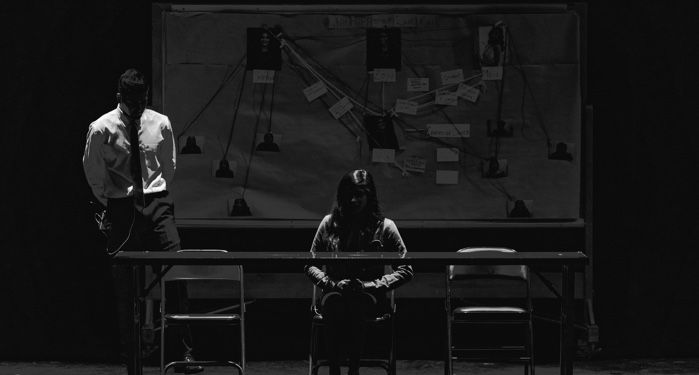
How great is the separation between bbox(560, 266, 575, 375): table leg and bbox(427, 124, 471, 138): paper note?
2.01 metres

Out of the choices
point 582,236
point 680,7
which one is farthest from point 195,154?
point 680,7

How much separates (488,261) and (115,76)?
10.7 feet

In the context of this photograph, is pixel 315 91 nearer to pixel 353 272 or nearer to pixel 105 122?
pixel 105 122

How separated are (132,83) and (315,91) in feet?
4.76

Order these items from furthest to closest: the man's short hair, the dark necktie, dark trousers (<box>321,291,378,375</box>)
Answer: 1. the dark necktie
2. the man's short hair
3. dark trousers (<box>321,291,378,375</box>)

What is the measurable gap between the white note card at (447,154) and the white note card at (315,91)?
34.3 inches

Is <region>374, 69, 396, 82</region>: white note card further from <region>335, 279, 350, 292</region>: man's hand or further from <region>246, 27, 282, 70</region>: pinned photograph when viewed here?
<region>335, 279, 350, 292</region>: man's hand

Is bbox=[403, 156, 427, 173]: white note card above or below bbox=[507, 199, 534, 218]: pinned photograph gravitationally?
above

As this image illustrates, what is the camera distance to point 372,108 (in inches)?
311

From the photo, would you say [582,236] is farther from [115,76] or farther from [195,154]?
[115,76]

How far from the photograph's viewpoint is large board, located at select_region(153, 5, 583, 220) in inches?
310

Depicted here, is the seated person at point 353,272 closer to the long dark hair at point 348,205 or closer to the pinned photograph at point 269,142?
the long dark hair at point 348,205

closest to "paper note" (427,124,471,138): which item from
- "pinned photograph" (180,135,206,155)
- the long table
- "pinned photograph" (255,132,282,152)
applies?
"pinned photograph" (255,132,282,152)

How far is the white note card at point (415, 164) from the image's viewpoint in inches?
311
